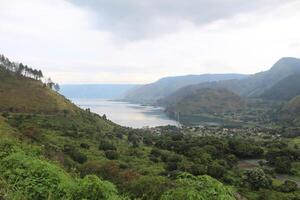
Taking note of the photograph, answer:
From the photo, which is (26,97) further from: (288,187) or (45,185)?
(45,185)

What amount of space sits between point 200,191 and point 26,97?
427 feet

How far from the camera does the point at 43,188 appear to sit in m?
16.0

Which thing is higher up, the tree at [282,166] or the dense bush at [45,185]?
the dense bush at [45,185]

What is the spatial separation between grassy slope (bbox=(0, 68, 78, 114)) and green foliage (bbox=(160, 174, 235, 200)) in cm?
11383

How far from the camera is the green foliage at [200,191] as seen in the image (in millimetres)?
14234

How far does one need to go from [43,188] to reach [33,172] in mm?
1477

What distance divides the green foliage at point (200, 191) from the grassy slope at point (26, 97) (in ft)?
373

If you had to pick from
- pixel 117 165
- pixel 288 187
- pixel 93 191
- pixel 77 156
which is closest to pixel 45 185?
pixel 93 191

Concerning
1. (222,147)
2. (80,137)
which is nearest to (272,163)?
(222,147)

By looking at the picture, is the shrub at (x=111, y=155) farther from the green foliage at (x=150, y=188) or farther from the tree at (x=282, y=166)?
the green foliage at (x=150, y=188)

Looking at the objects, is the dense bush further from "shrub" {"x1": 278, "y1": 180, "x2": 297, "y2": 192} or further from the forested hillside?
"shrub" {"x1": 278, "y1": 180, "x2": 297, "y2": 192}

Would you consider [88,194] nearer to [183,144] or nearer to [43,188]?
[43,188]

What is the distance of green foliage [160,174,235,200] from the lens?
560 inches

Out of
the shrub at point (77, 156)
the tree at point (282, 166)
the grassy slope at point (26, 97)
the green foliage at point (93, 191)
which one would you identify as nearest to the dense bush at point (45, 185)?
the green foliage at point (93, 191)
